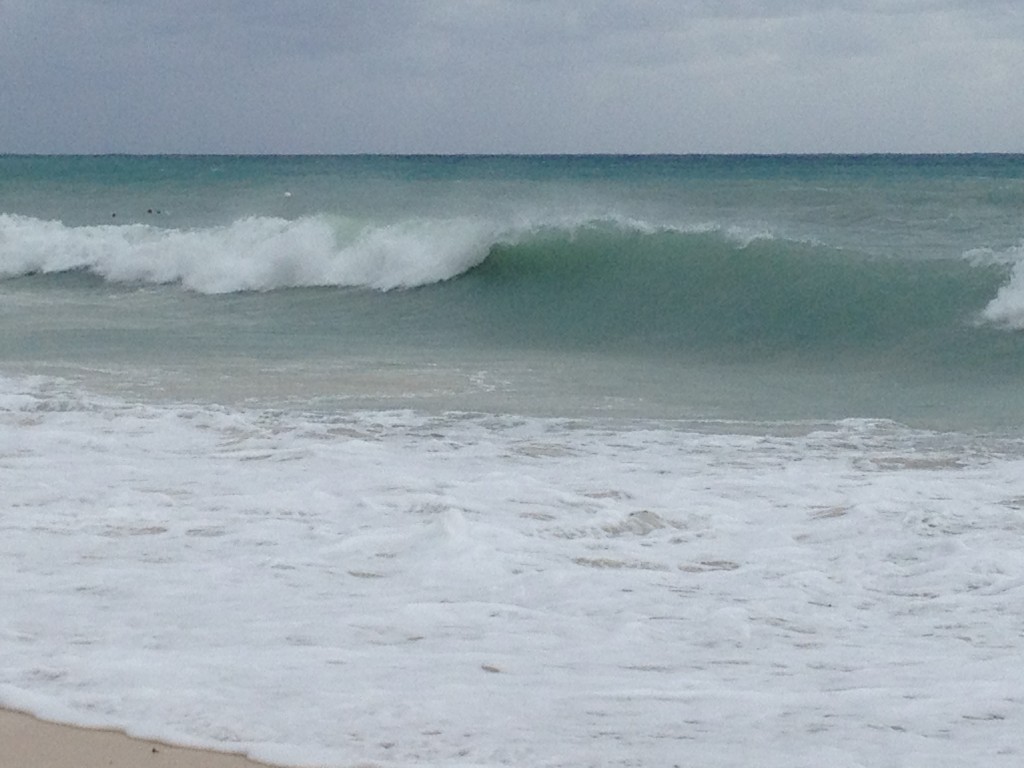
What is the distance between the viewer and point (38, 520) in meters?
5.62

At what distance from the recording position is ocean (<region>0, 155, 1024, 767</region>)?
3680 mm

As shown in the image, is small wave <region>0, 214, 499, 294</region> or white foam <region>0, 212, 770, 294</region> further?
small wave <region>0, 214, 499, 294</region>

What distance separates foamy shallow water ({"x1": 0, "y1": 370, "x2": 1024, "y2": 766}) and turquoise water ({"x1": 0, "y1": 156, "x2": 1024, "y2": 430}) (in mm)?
2071

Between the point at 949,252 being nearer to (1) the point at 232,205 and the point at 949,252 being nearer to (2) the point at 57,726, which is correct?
(2) the point at 57,726

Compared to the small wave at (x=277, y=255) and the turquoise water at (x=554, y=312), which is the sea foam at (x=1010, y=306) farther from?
the small wave at (x=277, y=255)

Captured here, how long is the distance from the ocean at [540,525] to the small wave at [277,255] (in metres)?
2.58

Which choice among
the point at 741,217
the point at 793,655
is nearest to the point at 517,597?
the point at 793,655

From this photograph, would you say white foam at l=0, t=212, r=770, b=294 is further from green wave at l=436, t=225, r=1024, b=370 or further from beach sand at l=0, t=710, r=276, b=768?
beach sand at l=0, t=710, r=276, b=768

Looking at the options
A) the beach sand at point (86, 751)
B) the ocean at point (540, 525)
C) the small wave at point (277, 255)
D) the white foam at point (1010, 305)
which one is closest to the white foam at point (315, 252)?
the small wave at point (277, 255)

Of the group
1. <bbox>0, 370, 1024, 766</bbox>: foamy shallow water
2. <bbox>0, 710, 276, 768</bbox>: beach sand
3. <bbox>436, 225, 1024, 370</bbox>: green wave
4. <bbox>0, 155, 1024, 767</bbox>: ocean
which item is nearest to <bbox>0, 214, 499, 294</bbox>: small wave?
<bbox>436, 225, 1024, 370</bbox>: green wave

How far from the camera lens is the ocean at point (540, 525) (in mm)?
3680

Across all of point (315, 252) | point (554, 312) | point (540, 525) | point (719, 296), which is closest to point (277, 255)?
point (315, 252)

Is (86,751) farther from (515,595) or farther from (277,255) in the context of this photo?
(277,255)

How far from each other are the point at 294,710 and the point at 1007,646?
220cm
